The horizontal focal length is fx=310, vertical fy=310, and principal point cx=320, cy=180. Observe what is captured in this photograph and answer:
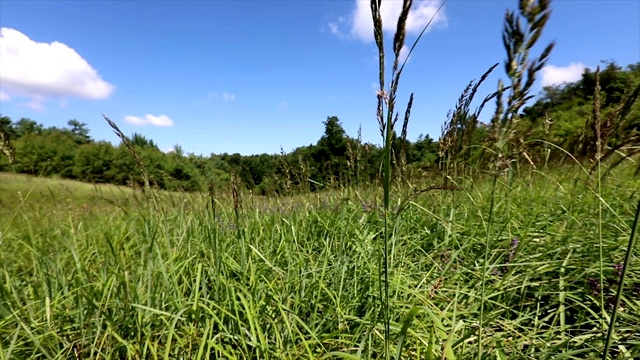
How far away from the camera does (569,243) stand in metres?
1.88

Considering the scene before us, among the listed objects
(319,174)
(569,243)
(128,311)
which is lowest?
(128,311)

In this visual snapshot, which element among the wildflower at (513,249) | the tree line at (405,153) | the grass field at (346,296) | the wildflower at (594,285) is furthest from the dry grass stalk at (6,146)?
the wildflower at (594,285)

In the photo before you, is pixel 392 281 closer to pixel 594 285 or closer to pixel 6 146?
pixel 594 285

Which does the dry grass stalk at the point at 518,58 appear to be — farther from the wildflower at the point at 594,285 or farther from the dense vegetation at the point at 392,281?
the wildflower at the point at 594,285

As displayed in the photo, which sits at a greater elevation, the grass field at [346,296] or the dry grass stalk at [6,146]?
the dry grass stalk at [6,146]

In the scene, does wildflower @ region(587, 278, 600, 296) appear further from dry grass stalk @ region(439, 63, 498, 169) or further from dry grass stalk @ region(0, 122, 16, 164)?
dry grass stalk @ region(0, 122, 16, 164)

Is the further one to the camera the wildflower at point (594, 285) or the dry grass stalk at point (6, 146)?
the dry grass stalk at point (6, 146)

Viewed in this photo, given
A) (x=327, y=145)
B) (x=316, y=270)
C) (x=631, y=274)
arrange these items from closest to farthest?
1. (x=631, y=274)
2. (x=316, y=270)
3. (x=327, y=145)

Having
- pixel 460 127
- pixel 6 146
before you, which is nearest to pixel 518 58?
pixel 460 127

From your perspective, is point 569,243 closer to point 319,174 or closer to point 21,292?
point 319,174

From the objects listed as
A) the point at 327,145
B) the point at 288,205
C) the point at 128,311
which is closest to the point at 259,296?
the point at 128,311

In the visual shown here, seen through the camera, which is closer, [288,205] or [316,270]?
[316,270]

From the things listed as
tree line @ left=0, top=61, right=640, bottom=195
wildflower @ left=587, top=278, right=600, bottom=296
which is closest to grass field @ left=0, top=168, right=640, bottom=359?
wildflower @ left=587, top=278, right=600, bottom=296

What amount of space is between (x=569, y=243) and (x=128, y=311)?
98.5 inches
